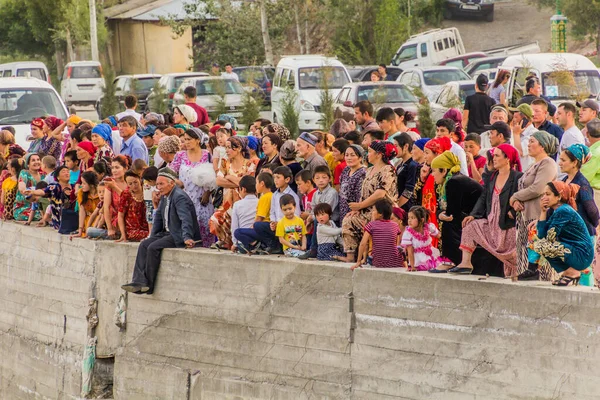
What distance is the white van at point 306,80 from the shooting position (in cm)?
2594

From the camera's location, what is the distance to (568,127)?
1211cm

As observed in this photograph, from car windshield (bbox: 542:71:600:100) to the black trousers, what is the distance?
29.2ft

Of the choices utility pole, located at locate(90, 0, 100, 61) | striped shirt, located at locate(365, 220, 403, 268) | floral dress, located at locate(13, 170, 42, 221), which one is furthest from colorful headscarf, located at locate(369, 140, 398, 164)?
utility pole, located at locate(90, 0, 100, 61)

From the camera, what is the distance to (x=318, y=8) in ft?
149

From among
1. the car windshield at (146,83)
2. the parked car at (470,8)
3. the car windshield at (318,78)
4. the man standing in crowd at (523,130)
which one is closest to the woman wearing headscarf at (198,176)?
the man standing in crowd at (523,130)

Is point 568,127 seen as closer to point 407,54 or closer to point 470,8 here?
point 407,54

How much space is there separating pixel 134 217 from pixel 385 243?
3.62 meters

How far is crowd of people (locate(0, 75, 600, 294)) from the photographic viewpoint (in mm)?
9258

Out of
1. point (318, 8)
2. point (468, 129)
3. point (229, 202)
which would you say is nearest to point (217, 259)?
point (229, 202)

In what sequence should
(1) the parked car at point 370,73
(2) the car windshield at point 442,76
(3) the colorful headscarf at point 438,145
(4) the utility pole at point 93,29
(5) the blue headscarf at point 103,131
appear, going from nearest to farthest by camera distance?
(3) the colorful headscarf at point 438,145 → (5) the blue headscarf at point 103,131 → (2) the car windshield at point 442,76 → (1) the parked car at point 370,73 → (4) the utility pole at point 93,29

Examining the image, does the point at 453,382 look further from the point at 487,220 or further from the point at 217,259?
the point at 217,259

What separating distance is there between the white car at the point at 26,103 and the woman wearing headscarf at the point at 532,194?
41.6 ft

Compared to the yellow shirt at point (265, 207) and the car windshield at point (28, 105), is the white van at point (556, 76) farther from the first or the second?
the yellow shirt at point (265, 207)

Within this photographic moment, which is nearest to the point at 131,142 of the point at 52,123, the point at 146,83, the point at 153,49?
the point at 52,123
